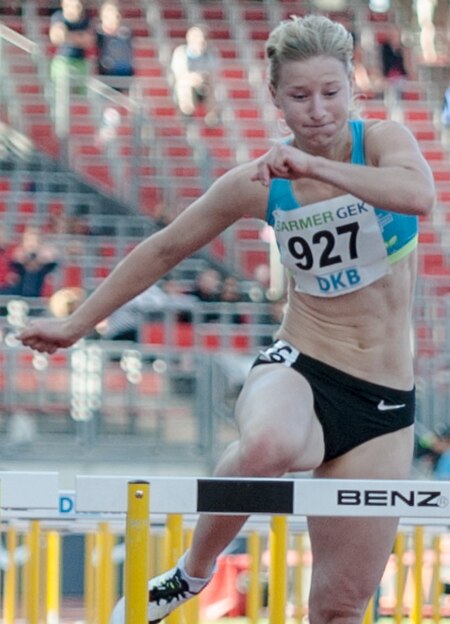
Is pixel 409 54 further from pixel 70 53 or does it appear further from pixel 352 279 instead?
pixel 352 279

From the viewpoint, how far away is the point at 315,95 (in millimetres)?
4477

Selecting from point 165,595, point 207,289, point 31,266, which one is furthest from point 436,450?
point 165,595

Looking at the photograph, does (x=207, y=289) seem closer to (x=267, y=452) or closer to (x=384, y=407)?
(x=384, y=407)

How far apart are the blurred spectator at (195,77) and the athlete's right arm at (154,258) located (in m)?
12.0

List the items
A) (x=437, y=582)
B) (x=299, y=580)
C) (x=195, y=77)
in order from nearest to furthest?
(x=437, y=582) < (x=299, y=580) < (x=195, y=77)

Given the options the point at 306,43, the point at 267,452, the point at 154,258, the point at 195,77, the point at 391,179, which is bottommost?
the point at 267,452

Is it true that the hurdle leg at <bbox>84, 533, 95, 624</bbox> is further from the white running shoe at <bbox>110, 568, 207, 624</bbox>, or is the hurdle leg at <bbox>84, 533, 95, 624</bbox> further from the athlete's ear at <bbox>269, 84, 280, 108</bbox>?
the athlete's ear at <bbox>269, 84, 280, 108</bbox>

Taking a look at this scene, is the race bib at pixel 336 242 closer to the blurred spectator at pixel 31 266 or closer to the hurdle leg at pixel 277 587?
the hurdle leg at pixel 277 587

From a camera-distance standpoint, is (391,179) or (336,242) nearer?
(391,179)

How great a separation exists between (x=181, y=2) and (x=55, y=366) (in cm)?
767

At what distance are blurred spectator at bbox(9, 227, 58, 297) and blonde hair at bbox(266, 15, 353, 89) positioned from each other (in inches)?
362

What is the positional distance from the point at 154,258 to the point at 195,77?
12118mm

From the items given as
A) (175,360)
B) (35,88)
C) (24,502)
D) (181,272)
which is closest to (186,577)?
(24,502)

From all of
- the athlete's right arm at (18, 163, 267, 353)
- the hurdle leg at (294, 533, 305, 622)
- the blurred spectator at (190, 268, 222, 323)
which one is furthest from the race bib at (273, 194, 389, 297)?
the blurred spectator at (190, 268, 222, 323)
